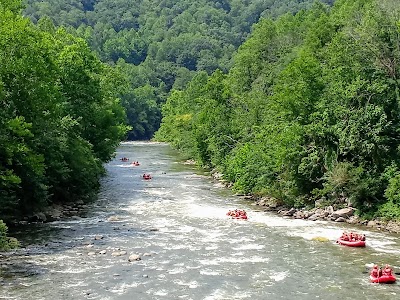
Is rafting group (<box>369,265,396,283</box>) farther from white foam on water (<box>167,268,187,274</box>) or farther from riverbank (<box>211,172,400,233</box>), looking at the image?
riverbank (<box>211,172,400,233</box>)

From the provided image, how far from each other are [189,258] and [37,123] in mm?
12473

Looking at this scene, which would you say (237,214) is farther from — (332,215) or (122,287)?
(122,287)

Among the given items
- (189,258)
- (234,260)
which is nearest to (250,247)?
(234,260)

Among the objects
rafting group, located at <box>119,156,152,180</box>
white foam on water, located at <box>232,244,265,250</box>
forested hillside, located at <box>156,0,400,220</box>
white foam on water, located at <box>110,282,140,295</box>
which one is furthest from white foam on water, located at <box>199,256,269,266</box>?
rafting group, located at <box>119,156,152,180</box>

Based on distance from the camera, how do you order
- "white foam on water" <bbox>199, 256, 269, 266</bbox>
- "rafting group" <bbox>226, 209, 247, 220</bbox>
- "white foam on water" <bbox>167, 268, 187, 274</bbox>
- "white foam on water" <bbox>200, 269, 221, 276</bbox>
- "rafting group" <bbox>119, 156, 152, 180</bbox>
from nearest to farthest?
"white foam on water" <bbox>200, 269, 221, 276</bbox> < "white foam on water" <bbox>167, 268, 187, 274</bbox> < "white foam on water" <bbox>199, 256, 269, 266</bbox> < "rafting group" <bbox>226, 209, 247, 220</bbox> < "rafting group" <bbox>119, 156, 152, 180</bbox>

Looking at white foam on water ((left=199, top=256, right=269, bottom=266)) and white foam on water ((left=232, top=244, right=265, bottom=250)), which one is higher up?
white foam on water ((left=232, top=244, right=265, bottom=250))

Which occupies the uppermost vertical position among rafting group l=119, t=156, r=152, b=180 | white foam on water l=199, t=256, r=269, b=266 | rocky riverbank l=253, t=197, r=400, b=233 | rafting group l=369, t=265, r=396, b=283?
rafting group l=119, t=156, r=152, b=180

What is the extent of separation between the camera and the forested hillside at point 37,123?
27.1 meters

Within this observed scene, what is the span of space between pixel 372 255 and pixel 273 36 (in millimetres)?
48972

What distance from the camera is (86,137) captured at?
1843 inches

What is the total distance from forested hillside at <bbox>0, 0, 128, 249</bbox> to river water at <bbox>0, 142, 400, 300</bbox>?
86.8 inches

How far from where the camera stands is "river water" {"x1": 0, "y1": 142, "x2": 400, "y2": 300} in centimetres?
1956

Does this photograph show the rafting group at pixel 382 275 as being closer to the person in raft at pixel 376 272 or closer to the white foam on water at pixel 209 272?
the person in raft at pixel 376 272

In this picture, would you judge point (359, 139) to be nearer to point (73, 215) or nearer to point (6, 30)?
point (73, 215)
